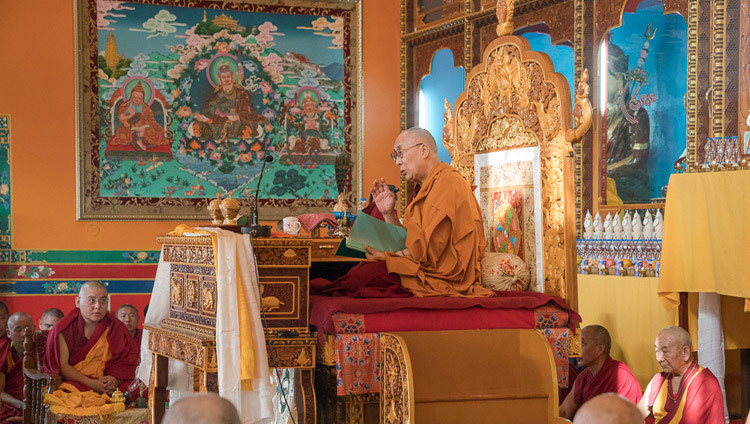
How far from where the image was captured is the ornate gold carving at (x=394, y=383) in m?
3.86

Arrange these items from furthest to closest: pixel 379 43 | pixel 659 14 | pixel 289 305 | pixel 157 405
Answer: pixel 379 43 < pixel 659 14 < pixel 157 405 < pixel 289 305

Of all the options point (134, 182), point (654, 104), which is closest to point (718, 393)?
point (654, 104)

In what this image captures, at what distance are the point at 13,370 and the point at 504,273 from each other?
10.4 ft

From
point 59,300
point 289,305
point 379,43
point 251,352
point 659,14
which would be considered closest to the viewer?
point 251,352

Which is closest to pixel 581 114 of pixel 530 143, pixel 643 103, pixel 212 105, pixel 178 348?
pixel 530 143

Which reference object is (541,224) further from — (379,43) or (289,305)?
(379,43)

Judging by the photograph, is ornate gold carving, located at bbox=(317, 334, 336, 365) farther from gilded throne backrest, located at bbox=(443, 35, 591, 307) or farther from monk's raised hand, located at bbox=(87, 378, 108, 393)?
monk's raised hand, located at bbox=(87, 378, 108, 393)

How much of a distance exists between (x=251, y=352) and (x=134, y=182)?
212 inches

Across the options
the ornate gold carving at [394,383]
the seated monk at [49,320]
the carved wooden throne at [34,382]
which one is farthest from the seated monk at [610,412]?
the seated monk at [49,320]

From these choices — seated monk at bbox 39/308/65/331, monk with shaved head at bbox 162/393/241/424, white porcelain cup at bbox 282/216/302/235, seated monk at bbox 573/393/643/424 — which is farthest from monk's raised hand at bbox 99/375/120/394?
seated monk at bbox 573/393/643/424

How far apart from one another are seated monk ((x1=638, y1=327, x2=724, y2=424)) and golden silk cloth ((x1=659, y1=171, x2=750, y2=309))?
21.2 inches

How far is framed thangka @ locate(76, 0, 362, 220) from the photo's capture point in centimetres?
887

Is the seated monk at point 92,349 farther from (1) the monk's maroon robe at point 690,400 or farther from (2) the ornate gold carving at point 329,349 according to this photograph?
(1) the monk's maroon robe at point 690,400

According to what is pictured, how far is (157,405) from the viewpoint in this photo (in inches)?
191
